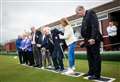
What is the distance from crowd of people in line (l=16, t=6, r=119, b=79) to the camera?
8.27 m

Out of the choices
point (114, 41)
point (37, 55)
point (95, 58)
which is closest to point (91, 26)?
point (95, 58)

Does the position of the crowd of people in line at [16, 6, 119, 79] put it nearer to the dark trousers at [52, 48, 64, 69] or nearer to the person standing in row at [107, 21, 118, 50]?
the dark trousers at [52, 48, 64, 69]

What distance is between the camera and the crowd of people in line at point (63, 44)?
8273mm

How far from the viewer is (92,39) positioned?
818cm

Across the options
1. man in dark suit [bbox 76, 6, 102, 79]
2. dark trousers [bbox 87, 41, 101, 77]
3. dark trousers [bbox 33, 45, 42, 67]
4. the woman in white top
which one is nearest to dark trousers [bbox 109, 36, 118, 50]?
dark trousers [bbox 33, 45, 42, 67]

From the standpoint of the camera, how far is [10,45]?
64688mm

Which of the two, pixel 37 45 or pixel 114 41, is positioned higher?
pixel 114 41

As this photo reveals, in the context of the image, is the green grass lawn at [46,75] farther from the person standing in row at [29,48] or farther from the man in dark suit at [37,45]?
the person standing in row at [29,48]

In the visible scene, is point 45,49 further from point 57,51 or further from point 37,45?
point 57,51

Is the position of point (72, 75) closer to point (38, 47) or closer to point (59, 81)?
point (59, 81)

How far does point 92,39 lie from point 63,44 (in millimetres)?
3370

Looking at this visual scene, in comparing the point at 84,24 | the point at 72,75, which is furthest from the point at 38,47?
the point at 84,24

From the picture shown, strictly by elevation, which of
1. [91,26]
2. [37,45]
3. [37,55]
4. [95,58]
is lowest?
[37,55]

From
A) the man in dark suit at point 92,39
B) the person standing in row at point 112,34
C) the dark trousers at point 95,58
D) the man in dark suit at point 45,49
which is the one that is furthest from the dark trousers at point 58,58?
the person standing in row at point 112,34
